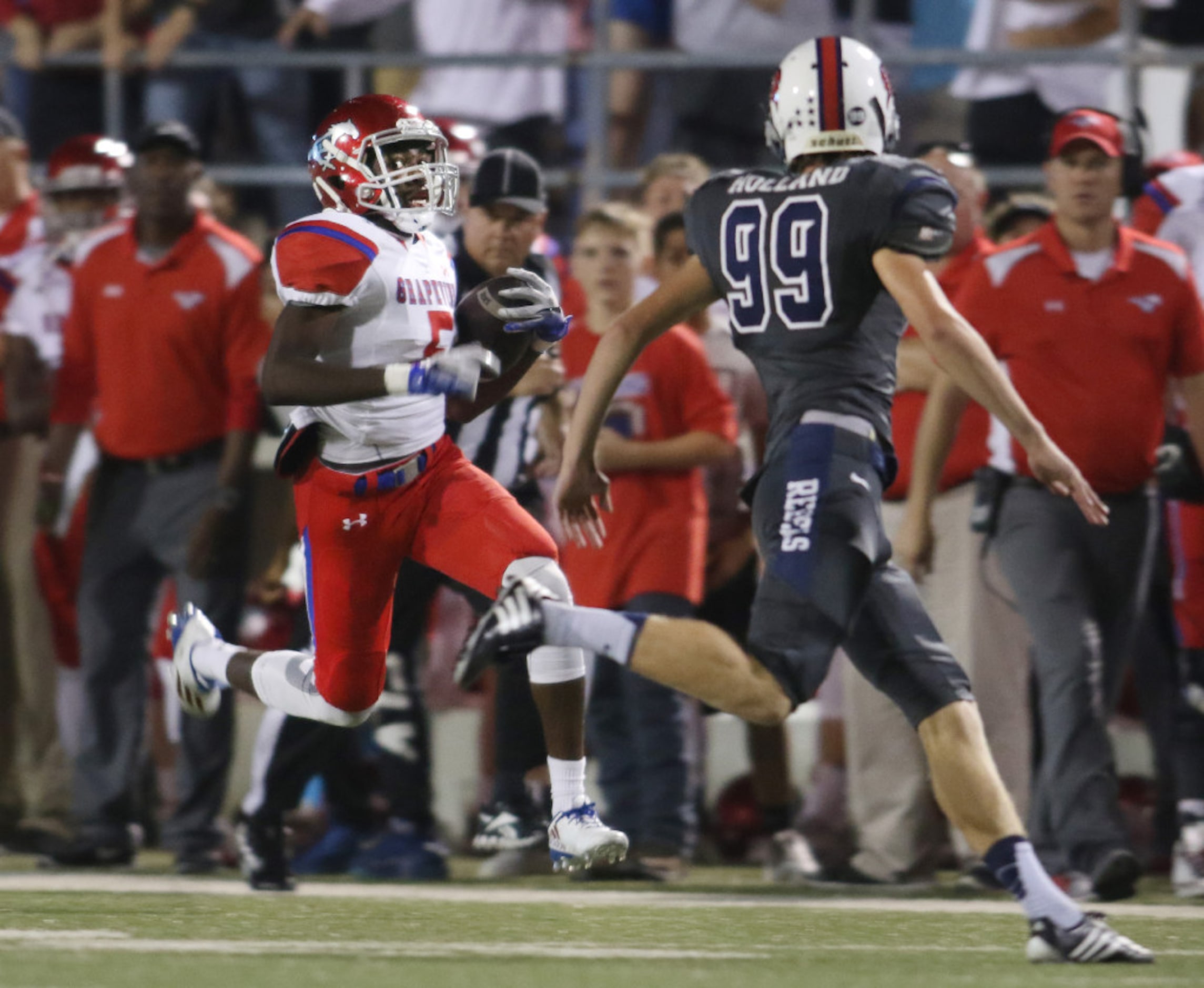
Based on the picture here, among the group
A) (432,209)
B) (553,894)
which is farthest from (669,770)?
(432,209)

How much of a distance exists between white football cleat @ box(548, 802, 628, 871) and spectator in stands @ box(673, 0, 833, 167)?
4258 mm

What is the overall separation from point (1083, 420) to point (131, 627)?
3.07 m

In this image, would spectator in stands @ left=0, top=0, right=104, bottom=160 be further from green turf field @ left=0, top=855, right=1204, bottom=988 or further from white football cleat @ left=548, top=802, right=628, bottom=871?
white football cleat @ left=548, top=802, right=628, bottom=871

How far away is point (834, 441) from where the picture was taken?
16.4ft

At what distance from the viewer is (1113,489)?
6.93 metres

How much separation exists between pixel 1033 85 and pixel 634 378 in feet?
7.30

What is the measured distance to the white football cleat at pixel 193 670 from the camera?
6277 mm

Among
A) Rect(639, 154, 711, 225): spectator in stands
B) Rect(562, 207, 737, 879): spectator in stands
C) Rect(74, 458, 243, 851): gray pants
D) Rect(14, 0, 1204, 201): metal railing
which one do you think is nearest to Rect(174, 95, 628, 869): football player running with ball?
Rect(562, 207, 737, 879): spectator in stands

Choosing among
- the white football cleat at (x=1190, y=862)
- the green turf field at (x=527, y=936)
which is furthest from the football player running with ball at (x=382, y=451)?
the white football cleat at (x=1190, y=862)

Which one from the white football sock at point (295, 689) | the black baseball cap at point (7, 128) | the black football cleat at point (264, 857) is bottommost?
the black football cleat at point (264, 857)

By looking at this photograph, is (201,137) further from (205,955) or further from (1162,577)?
(205,955)

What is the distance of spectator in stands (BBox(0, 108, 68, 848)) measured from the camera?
834 cm

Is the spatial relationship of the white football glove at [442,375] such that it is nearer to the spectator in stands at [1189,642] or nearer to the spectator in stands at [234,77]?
the spectator in stands at [1189,642]

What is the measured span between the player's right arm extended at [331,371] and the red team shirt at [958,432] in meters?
2.26
